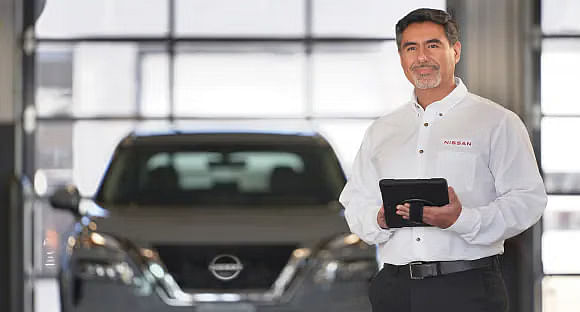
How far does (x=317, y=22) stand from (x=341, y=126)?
2.96 feet

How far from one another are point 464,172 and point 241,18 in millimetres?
7060

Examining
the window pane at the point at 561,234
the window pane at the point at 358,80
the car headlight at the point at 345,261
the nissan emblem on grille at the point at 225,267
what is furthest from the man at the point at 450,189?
the window pane at the point at 358,80

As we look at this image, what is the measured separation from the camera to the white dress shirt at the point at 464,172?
356cm

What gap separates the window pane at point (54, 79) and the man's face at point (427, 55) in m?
7.25

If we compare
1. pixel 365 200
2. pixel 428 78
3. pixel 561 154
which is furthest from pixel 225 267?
pixel 561 154

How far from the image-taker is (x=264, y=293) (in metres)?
5.80

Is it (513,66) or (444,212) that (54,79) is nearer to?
(513,66)

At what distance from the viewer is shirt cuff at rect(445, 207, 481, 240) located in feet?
11.5

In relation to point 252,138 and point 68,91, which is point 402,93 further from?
point 252,138

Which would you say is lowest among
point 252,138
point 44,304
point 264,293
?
point 44,304

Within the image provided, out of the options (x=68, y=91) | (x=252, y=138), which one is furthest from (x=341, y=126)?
(x=252, y=138)

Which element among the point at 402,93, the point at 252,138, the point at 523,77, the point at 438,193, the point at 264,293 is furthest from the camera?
the point at 402,93

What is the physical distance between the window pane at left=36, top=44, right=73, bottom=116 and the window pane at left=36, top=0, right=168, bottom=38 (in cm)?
15

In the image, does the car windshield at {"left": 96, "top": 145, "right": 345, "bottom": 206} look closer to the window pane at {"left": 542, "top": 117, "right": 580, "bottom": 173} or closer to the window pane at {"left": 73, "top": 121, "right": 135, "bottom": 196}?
the window pane at {"left": 542, "top": 117, "right": 580, "bottom": 173}
